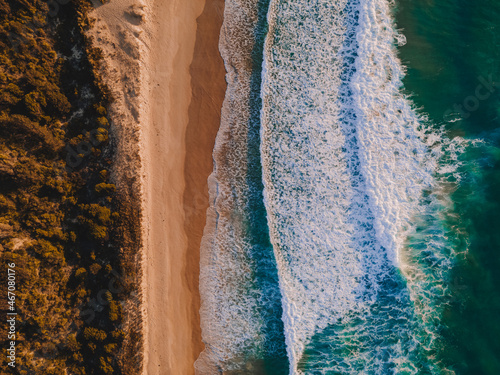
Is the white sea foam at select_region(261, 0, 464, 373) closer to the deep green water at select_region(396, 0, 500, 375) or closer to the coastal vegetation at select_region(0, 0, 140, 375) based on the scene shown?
the deep green water at select_region(396, 0, 500, 375)

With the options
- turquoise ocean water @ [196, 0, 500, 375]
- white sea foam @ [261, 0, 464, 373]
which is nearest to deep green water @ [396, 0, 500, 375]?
turquoise ocean water @ [196, 0, 500, 375]

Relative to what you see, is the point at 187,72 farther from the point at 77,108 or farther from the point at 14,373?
the point at 14,373

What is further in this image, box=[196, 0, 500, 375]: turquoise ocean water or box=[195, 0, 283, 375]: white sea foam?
box=[195, 0, 283, 375]: white sea foam

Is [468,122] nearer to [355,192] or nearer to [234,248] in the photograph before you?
[355,192]

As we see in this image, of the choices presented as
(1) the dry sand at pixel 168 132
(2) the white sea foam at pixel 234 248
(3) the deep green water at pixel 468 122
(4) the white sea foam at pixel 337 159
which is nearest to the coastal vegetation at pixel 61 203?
(1) the dry sand at pixel 168 132

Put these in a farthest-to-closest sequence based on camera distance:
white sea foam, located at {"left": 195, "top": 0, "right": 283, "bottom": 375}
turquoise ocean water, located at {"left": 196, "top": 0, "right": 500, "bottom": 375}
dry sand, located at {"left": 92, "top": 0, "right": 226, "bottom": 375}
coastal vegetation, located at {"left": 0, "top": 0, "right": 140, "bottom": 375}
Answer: dry sand, located at {"left": 92, "top": 0, "right": 226, "bottom": 375} < white sea foam, located at {"left": 195, "top": 0, "right": 283, "bottom": 375} < turquoise ocean water, located at {"left": 196, "top": 0, "right": 500, "bottom": 375} < coastal vegetation, located at {"left": 0, "top": 0, "right": 140, "bottom": 375}

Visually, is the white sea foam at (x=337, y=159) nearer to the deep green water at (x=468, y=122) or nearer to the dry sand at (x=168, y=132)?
the deep green water at (x=468, y=122)
